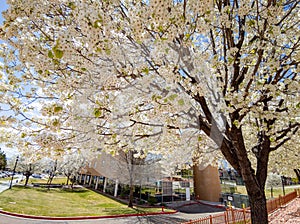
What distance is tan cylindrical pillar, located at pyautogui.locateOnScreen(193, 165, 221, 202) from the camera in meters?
21.6

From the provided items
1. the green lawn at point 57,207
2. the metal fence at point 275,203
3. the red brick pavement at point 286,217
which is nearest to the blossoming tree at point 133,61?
the red brick pavement at point 286,217

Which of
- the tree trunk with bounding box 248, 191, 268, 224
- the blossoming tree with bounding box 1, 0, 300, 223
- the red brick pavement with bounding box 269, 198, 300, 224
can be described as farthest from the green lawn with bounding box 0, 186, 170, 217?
the blossoming tree with bounding box 1, 0, 300, 223

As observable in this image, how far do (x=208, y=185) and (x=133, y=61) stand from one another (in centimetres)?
2213

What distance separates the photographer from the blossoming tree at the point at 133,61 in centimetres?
224

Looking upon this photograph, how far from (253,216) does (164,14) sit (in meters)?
3.89

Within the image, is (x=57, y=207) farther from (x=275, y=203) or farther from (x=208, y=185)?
(x=208, y=185)

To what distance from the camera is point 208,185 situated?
21906 mm

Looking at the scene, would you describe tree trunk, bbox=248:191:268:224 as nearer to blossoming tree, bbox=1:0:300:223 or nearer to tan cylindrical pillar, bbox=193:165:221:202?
blossoming tree, bbox=1:0:300:223

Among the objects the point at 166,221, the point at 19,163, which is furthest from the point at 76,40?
the point at 19,163

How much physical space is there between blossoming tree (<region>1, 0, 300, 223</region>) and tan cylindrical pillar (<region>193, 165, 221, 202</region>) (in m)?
19.4

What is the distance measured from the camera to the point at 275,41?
3449mm

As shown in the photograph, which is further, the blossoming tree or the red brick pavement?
the red brick pavement

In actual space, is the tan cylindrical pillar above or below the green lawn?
above

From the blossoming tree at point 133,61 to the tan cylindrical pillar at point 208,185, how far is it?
1941cm
